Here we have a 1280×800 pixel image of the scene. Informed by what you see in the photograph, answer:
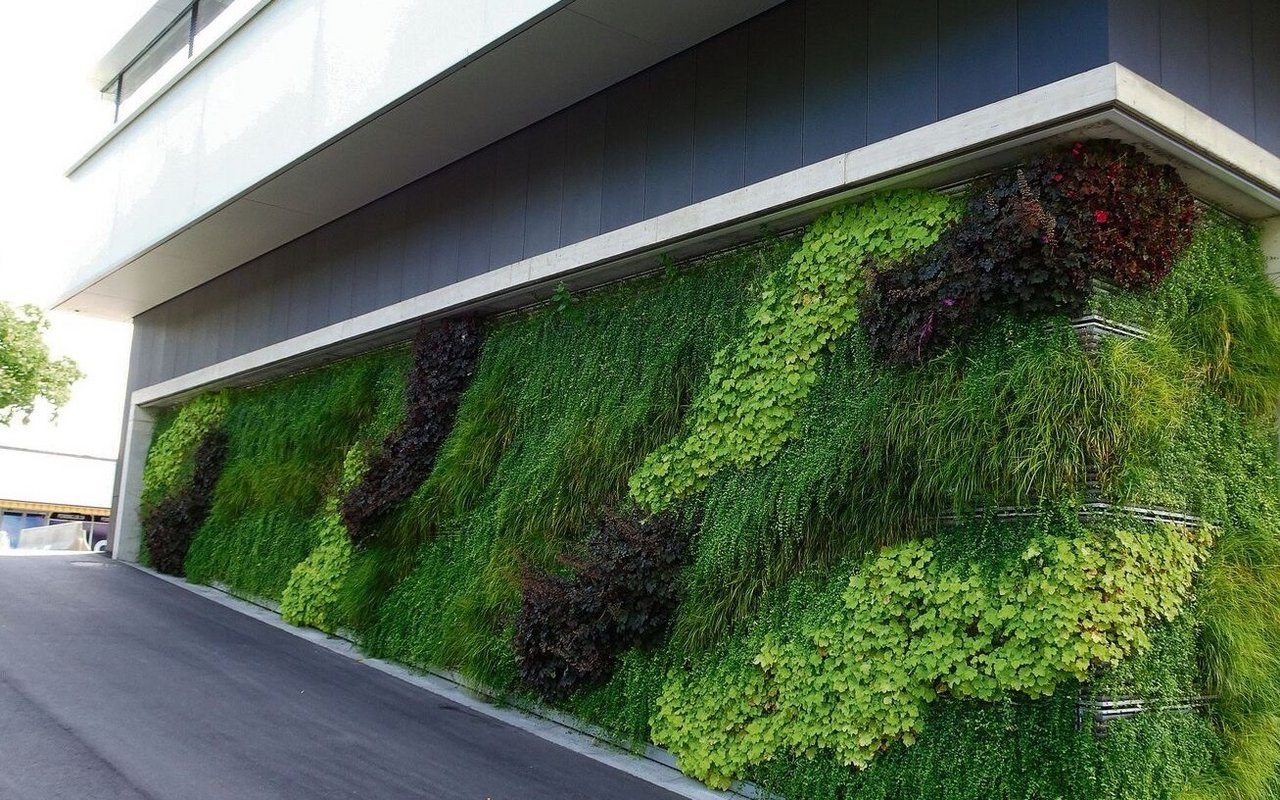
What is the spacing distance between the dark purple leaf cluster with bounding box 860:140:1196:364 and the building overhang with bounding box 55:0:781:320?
2612mm

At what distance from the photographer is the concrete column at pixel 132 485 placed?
54.5ft

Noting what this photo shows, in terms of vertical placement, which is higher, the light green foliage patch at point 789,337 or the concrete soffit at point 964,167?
the concrete soffit at point 964,167

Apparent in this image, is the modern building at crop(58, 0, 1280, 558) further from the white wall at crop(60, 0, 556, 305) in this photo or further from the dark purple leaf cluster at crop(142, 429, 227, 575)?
the dark purple leaf cluster at crop(142, 429, 227, 575)

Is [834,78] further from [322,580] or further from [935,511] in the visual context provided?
[322,580]

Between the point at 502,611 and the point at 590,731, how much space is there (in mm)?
1299

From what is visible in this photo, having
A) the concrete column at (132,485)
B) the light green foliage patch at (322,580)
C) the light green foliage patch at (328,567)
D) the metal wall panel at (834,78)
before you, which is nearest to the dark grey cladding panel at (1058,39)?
the metal wall panel at (834,78)

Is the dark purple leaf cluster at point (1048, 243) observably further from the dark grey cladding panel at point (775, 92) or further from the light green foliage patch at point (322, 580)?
the light green foliage patch at point (322, 580)

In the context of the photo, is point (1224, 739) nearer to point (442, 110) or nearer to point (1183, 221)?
point (1183, 221)

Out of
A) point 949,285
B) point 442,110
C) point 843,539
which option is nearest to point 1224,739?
point 843,539

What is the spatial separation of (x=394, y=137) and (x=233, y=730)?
18.6 feet

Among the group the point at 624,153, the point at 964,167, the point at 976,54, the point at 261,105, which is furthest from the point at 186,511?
the point at 976,54

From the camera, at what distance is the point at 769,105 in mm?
6945

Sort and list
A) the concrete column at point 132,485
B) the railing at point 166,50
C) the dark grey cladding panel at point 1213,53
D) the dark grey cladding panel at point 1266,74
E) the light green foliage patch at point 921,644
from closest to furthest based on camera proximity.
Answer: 1. the light green foliage patch at point 921,644
2. the dark grey cladding panel at point 1213,53
3. the dark grey cladding panel at point 1266,74
4. the railing at point 166,50
5. the concrete column at point 132,485

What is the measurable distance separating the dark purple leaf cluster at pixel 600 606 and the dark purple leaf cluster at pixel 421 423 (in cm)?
267
